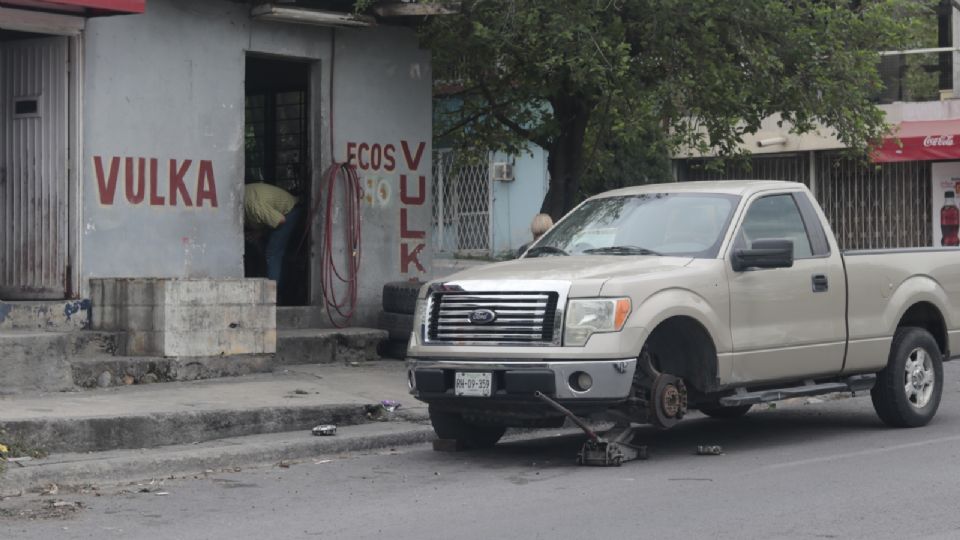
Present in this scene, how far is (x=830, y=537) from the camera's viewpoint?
6.99 m

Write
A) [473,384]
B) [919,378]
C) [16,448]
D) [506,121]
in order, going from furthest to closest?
1. [506,121]
2. [919,378]
3. [16,448]
4. [473,384]

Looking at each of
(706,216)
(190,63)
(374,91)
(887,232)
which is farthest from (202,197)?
(887,232)

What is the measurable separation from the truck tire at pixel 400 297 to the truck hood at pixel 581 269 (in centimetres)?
464

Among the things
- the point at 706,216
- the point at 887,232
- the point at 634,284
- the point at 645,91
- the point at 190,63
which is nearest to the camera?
the point at 634,284

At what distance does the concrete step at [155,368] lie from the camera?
12141 millimetres

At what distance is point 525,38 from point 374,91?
222 centimetres

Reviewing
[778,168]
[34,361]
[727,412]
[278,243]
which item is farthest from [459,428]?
[778,168]

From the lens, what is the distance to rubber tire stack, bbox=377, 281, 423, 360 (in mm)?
14898

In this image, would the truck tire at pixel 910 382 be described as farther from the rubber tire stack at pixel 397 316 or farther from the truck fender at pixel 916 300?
the rubber tire stack at pixel 397 316

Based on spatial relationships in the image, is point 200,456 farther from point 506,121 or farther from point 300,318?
point 506,121

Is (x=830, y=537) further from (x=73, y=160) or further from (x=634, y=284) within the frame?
(x=73, y=160)

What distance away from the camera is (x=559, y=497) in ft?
27.3

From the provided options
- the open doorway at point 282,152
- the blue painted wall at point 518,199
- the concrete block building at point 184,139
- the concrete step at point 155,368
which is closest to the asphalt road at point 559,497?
the concrete step at point 155,368

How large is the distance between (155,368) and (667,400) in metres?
5.14
